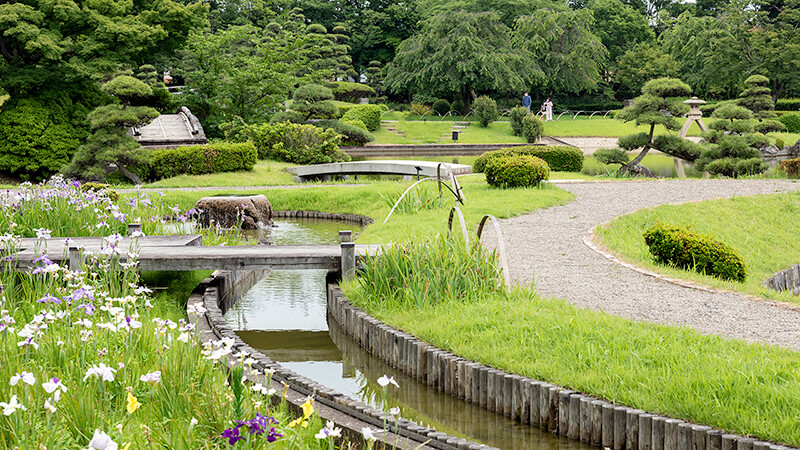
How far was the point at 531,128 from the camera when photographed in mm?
32594

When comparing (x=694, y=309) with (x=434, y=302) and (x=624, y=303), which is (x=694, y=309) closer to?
(x=624, y=303)

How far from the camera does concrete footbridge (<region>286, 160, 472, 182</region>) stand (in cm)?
1814

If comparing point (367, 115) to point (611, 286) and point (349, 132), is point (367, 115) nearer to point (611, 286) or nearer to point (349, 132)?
point (349, 132)

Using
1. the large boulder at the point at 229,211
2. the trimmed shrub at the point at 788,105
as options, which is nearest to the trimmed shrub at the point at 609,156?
the large boulder at the point at 229,211

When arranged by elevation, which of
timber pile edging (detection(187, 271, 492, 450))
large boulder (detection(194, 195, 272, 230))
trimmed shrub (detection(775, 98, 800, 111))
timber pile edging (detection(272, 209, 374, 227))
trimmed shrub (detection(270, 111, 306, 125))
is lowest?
timber pile edging (detection(272, 209, 374, 227))

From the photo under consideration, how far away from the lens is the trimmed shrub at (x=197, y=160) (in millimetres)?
19234

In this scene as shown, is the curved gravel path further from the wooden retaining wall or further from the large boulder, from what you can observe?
the large boulder

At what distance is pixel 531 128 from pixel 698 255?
2437 cm

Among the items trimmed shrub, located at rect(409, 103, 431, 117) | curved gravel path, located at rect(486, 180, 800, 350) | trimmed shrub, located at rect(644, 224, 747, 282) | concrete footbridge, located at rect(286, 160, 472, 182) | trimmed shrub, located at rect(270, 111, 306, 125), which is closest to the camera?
curved gravel path, located at rect(486, 180, 800, 350)

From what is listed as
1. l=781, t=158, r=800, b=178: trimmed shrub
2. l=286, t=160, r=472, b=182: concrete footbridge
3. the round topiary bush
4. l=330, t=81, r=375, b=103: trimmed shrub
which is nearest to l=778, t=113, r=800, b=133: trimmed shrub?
l=781, t=158, r=800, b=178: trimmed shrub

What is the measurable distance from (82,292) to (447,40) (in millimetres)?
36683

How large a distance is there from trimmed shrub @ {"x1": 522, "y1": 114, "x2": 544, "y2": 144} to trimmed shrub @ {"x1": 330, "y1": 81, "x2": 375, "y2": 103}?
11744mm

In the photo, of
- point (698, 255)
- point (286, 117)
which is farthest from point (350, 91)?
point (698, 255)

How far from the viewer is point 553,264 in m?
8.68
